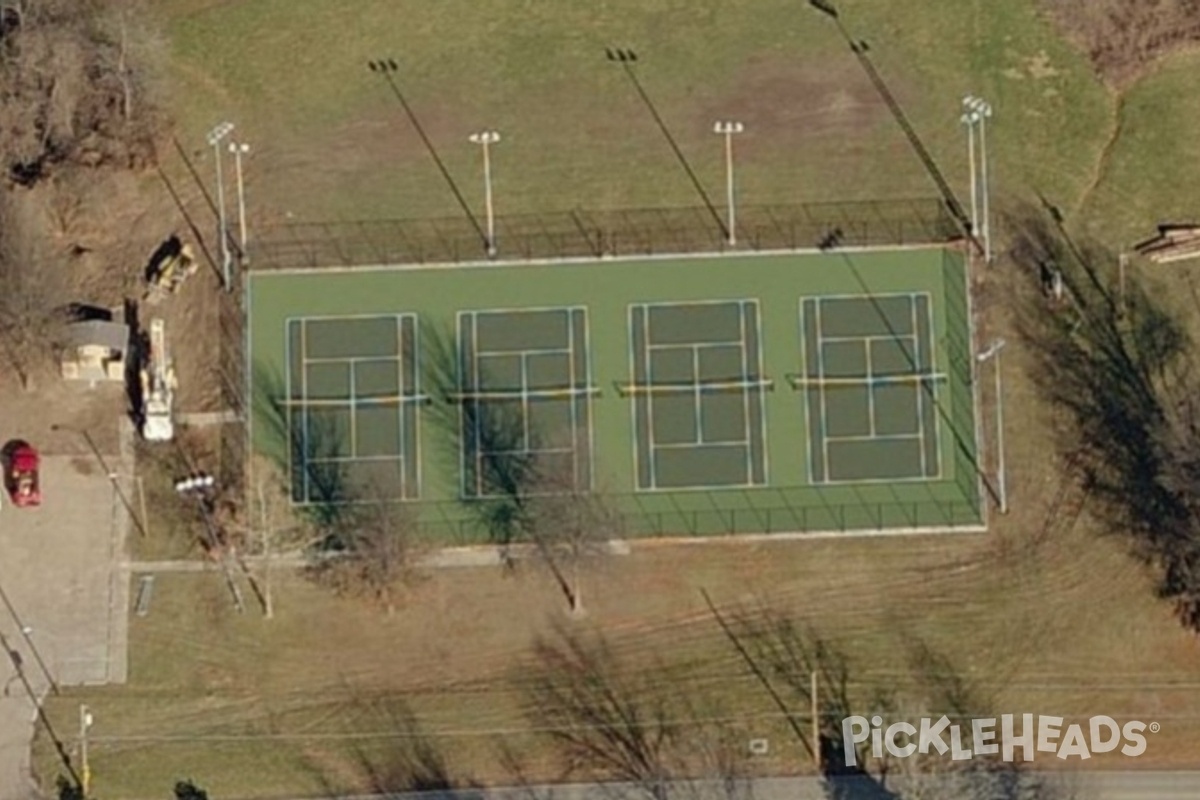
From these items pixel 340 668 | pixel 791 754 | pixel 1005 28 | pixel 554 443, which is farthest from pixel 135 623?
pixel 1005 28

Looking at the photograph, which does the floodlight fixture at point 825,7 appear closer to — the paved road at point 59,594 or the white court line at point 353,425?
the white court line at point 353,425

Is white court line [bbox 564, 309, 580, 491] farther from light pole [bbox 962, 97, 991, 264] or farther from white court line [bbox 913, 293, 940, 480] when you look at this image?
light pole [bbox 962, 97, 991, 264]

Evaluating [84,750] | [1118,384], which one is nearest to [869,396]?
[1118,384]

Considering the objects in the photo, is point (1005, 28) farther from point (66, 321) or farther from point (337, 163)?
point (66, 321)

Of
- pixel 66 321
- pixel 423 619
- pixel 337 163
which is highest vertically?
pixel 337 163

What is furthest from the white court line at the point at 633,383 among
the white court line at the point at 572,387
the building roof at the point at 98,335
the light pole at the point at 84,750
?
the light pole at the point at 84,750

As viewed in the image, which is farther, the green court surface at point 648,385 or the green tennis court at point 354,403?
the green tennis court at point 354,403

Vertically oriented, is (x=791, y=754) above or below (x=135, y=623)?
below
